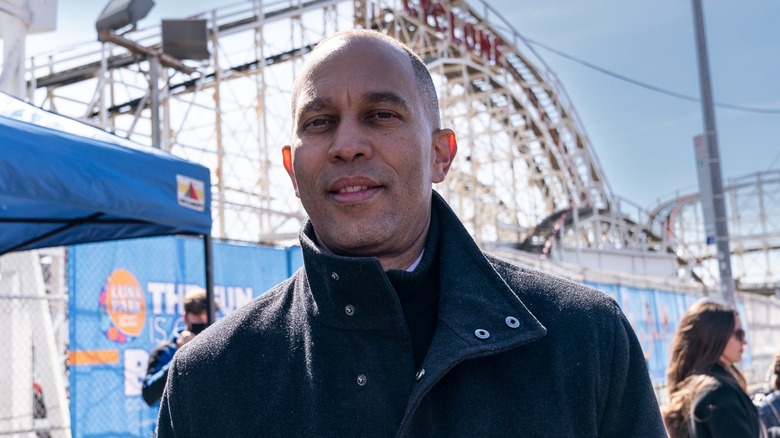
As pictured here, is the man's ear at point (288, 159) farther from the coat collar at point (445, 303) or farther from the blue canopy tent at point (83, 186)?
the blue canopy tent at point (83, 186)

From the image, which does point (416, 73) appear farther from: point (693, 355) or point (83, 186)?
point (693, 355)

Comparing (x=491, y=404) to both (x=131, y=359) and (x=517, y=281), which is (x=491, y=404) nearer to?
(x=517, y=281)

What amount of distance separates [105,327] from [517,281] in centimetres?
439

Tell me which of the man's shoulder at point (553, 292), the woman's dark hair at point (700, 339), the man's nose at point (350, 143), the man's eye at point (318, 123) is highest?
the man's eye at point (318, 123)

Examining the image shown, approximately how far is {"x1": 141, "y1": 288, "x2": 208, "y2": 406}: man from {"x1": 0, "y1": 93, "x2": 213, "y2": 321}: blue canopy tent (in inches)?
15.3

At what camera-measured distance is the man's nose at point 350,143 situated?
1.45 meters

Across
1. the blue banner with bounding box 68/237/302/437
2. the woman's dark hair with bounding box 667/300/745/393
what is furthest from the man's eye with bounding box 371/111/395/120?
the blue banner with bounding box 68/237/302/437

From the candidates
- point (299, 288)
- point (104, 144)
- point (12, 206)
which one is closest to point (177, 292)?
point (12, 206)

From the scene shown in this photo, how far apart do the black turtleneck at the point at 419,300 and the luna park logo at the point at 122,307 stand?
433 cm

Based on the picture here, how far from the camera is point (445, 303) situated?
4.75 feet

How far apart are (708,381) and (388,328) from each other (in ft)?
8.39

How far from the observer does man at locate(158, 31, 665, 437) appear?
53.9 inches

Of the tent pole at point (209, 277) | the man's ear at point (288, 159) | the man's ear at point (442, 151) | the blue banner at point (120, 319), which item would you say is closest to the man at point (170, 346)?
the tent pole at point (209, 277)

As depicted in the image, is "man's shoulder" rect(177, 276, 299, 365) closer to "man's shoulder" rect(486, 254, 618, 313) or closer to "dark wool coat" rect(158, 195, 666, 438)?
"dark wool coat" rect(158, 195, 666, 438)
